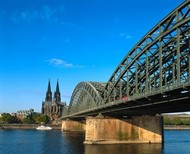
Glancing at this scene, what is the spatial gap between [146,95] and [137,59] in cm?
1361

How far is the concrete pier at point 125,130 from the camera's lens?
86.5m

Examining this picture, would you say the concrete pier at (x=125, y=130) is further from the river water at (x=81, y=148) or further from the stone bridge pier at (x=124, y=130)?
the river water at (x=81, y=148)

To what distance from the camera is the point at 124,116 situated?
92.5 meters

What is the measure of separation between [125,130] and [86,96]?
228 ft

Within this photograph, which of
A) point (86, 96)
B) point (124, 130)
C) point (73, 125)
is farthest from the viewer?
point (73, 125)

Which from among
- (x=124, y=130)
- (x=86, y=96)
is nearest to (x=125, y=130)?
(x=124, y=130)

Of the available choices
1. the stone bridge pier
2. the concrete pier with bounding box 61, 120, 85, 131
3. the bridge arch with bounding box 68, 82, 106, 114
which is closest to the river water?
the stone bridge pier

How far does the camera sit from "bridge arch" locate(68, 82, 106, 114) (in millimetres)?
111875

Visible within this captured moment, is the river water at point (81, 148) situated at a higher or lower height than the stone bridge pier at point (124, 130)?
lower

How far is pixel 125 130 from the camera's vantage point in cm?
8831

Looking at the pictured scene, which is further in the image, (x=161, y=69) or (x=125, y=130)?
(x=125, y=130)

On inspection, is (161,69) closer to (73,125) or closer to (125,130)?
(125,130)

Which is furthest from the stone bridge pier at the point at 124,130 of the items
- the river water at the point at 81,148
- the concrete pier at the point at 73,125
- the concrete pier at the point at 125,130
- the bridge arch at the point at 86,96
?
the concrete pier at the point at 73,125

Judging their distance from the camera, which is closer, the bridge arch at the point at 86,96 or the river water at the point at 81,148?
the river water at the point at 81,148
